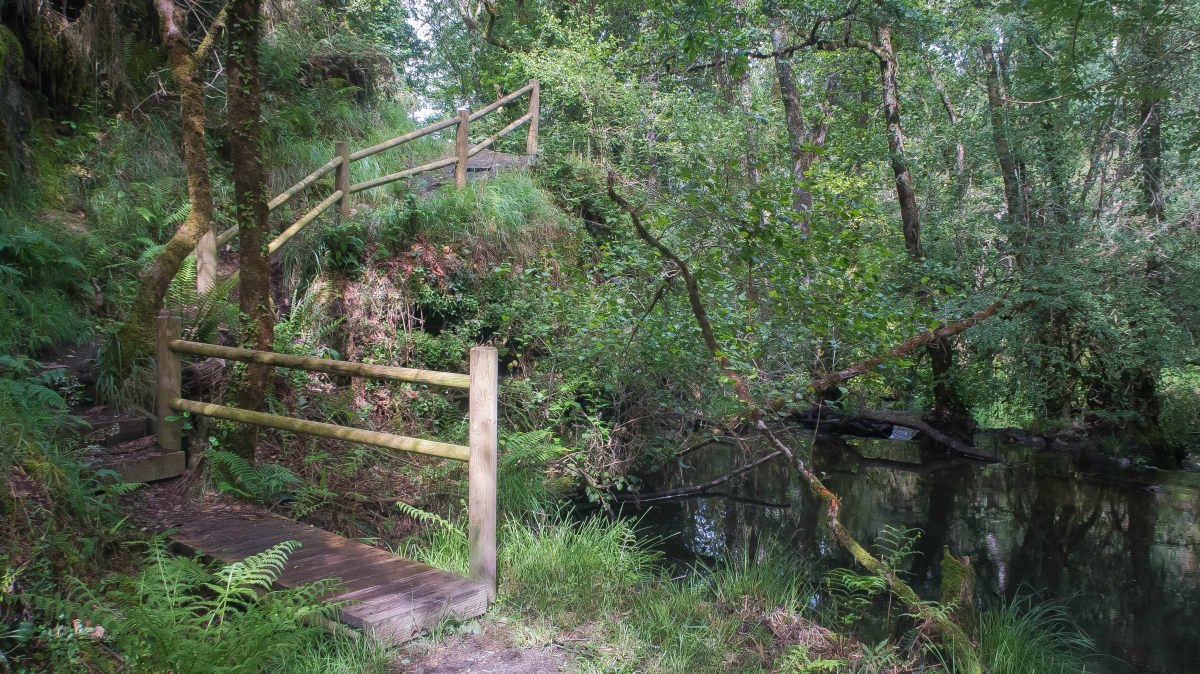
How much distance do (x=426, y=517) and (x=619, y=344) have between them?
248 cm

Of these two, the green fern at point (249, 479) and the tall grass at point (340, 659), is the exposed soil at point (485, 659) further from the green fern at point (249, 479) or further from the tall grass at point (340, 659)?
the green fern at point (249, 479)

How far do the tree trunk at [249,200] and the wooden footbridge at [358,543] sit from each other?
371 millimetres

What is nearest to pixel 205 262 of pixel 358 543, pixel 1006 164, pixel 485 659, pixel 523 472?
pixel 358 543

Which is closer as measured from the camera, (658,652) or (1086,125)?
(658,652)

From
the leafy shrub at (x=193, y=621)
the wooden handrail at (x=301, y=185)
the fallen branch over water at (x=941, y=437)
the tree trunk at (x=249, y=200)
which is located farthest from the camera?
the fallen branch over water at (x=941, y=437)

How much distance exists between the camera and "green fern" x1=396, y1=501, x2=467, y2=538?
507cm

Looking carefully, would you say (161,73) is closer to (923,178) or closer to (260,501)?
(260,501)

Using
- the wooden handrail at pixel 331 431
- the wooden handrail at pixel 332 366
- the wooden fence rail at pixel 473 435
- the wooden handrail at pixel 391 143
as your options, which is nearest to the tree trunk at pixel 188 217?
the wooden handrail at pixel 332 366

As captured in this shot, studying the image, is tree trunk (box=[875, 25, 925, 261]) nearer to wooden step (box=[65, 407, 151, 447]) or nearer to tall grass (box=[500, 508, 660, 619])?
tall grass (box=[500, 508, 660, 619])

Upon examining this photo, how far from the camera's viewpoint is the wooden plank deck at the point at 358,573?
3418mm

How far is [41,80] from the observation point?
7.66m

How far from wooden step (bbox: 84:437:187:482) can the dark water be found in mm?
4142

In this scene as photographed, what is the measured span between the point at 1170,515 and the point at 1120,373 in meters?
1.83

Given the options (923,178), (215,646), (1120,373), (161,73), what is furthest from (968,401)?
(161,73)
